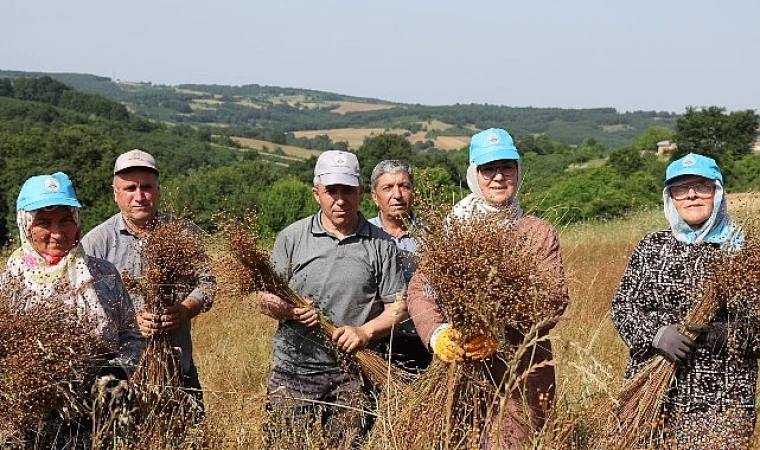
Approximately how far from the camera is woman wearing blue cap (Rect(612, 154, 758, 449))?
268 centimetres

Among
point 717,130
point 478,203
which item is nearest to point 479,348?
point 478,203

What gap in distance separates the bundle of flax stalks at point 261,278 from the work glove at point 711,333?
3.68 ft

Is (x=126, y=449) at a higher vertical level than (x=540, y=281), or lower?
lower

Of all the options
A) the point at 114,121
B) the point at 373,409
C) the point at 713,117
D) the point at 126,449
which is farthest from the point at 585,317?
the point at 114,121

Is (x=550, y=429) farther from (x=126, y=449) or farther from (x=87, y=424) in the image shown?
(x=87, y=424)

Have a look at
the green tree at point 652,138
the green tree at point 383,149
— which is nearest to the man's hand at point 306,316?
the green tree at point 383,149

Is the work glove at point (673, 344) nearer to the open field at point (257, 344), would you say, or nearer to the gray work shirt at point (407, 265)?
the open field at point (257, 344)

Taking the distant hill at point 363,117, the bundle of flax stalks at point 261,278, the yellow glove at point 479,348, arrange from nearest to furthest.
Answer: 1. the yellow glove at point 479,348
2. the bundle of flax stalks at point 261,278
3. the distant hill at point 363,117

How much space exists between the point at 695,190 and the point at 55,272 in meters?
2.41

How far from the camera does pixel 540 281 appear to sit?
229cm

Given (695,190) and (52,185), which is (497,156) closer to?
(695,190)

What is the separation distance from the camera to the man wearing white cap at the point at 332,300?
10.2 ft

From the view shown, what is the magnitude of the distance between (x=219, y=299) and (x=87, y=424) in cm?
68

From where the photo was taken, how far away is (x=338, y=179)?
10.3ft
